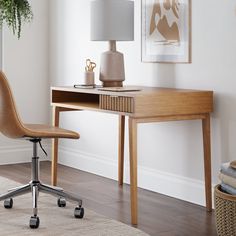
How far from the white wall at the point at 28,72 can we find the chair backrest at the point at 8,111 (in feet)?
6.81

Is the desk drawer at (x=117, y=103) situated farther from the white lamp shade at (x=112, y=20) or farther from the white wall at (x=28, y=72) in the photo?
the white wall at (x=28, y=72)

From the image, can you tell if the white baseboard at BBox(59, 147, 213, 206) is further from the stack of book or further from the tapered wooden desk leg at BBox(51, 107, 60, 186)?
the stack of book

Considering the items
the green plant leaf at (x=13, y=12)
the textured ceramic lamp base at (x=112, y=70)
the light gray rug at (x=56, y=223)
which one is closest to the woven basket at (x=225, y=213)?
the light gray rug at (x=56, y=223)

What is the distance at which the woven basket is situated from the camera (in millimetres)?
3260

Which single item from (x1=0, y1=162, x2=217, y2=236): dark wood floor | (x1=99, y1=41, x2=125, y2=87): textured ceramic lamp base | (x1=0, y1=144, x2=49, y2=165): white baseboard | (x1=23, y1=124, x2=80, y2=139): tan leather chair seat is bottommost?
(x1=0, y1=162, x2=217, y2=236): dark wood floor

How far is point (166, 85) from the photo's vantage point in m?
4.51

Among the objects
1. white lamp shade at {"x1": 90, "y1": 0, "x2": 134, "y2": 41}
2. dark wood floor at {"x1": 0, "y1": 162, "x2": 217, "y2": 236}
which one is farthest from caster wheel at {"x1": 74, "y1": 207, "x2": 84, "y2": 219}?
white lamp shade at {"x1": 90, "y1": 0, "x2": 134, "y2": 41}

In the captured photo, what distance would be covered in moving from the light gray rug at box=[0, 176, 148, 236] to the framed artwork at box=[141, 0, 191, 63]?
48.9 inches

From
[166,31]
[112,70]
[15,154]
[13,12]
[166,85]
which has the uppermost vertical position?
[13,12]

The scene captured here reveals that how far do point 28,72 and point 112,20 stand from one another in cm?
172

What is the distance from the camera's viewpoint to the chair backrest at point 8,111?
3.66m

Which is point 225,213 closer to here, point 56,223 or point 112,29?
point 56,223

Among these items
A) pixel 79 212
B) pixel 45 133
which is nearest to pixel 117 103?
pixel 45 133

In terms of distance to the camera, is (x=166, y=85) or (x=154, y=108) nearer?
(x=154, y=108)
